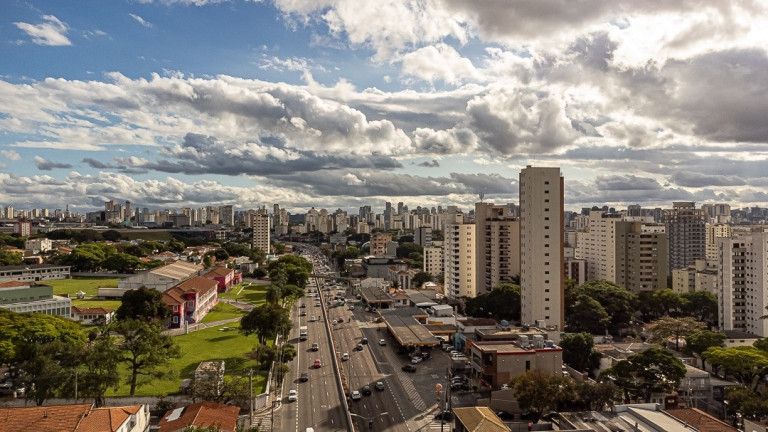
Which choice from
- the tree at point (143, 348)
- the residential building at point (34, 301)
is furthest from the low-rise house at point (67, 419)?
the residential building at point (34, 301)

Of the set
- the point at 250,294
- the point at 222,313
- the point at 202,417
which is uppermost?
the point at 202,417

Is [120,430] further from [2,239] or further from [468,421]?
[2,239]

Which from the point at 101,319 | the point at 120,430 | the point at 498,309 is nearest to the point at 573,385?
the point at 120,430

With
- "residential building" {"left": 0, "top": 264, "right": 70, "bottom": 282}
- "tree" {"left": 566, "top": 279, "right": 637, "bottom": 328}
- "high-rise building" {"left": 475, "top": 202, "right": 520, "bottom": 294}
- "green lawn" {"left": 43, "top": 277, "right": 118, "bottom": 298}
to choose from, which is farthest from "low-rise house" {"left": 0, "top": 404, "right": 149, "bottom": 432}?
"residential building" {"left": 0, "top": 264, "right": 70, "bottom": 282}

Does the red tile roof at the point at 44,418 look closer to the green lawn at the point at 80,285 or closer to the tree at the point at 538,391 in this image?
the tree at the point at 538,391

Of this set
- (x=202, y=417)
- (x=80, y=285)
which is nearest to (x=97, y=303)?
(x=80, y=285)

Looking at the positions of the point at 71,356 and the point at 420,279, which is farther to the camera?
the point at 420,279

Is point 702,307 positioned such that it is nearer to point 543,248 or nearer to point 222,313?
point 543,248

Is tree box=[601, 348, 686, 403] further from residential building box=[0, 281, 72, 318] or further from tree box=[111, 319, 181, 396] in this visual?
residential building box=[0, 281, 72, 318]
